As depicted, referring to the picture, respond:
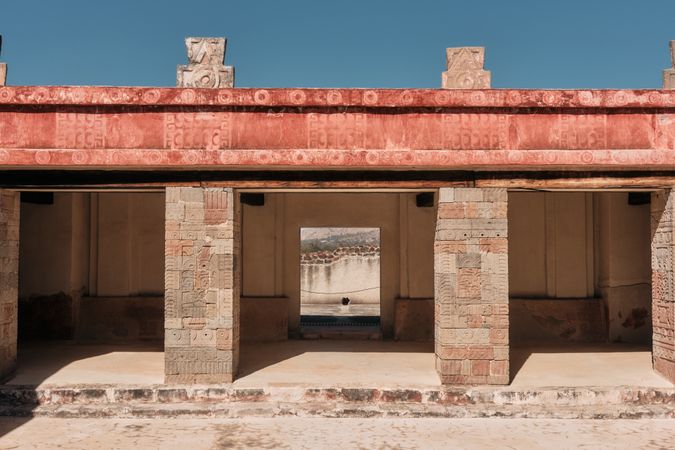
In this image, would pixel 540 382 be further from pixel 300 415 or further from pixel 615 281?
pixel 615 281

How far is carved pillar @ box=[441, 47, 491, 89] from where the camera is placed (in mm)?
6266

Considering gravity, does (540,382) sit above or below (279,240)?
below

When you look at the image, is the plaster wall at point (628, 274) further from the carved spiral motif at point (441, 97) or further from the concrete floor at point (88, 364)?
the concrete floor at point (88, 364)

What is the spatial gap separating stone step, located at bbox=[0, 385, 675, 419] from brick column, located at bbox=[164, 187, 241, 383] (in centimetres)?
24

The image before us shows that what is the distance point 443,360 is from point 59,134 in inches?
182

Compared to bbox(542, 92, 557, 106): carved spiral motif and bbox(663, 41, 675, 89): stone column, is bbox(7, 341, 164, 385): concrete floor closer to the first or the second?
bbox(542, 92, 557, 106): carved spiral motif

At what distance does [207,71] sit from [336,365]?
12.0 ft

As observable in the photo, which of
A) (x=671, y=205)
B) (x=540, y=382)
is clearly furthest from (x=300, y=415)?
(x=671, y=205)

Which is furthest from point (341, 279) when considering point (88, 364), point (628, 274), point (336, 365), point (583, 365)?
point (88, 364)

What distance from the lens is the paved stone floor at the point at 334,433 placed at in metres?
5.15

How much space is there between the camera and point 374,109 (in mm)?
6273

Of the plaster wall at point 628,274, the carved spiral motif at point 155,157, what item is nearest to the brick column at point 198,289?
the carved spiral motif at point 155,157

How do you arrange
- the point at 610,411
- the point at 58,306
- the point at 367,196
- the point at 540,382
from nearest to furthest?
1. the point at 610,411
2. the point at 540,382
3. the point at 58,306
4. the point at 367,196

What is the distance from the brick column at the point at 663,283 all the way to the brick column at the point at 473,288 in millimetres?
1754
